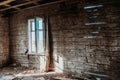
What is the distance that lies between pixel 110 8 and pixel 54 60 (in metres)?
2.77

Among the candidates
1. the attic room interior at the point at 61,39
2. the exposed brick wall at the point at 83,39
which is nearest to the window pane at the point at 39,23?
the attic room interior at the point at 61,39

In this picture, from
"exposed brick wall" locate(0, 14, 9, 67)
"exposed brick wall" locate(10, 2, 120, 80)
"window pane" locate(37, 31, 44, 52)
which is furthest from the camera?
"exposed brick wall" locate(0, 14, 9, 67)

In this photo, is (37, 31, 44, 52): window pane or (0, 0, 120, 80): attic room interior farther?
(37, 31, 44, 52): window pane

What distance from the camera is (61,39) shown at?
6051 mm

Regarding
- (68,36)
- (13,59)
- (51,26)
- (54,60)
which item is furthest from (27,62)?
(68,36)

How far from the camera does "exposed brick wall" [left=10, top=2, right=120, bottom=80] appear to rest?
4.72m

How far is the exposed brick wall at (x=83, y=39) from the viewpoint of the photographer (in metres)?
4.72

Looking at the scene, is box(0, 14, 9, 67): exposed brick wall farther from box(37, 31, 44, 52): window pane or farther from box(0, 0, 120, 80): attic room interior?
box(37, 31, 44, 52): window pane

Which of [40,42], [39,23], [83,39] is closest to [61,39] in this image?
[83,39]

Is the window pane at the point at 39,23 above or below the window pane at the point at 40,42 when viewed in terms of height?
above

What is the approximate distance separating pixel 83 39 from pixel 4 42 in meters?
4.11

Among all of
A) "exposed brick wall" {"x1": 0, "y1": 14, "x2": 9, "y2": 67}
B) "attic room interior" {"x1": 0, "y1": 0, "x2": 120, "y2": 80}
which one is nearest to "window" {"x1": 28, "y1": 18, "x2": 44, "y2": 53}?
"attic room interior" {"x1": 0, "y1": 0, "x2": 120, "y2": 80}

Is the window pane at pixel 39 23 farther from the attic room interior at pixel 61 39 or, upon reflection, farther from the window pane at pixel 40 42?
the window pane at pixel 40 42

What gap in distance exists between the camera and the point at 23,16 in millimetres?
7438
